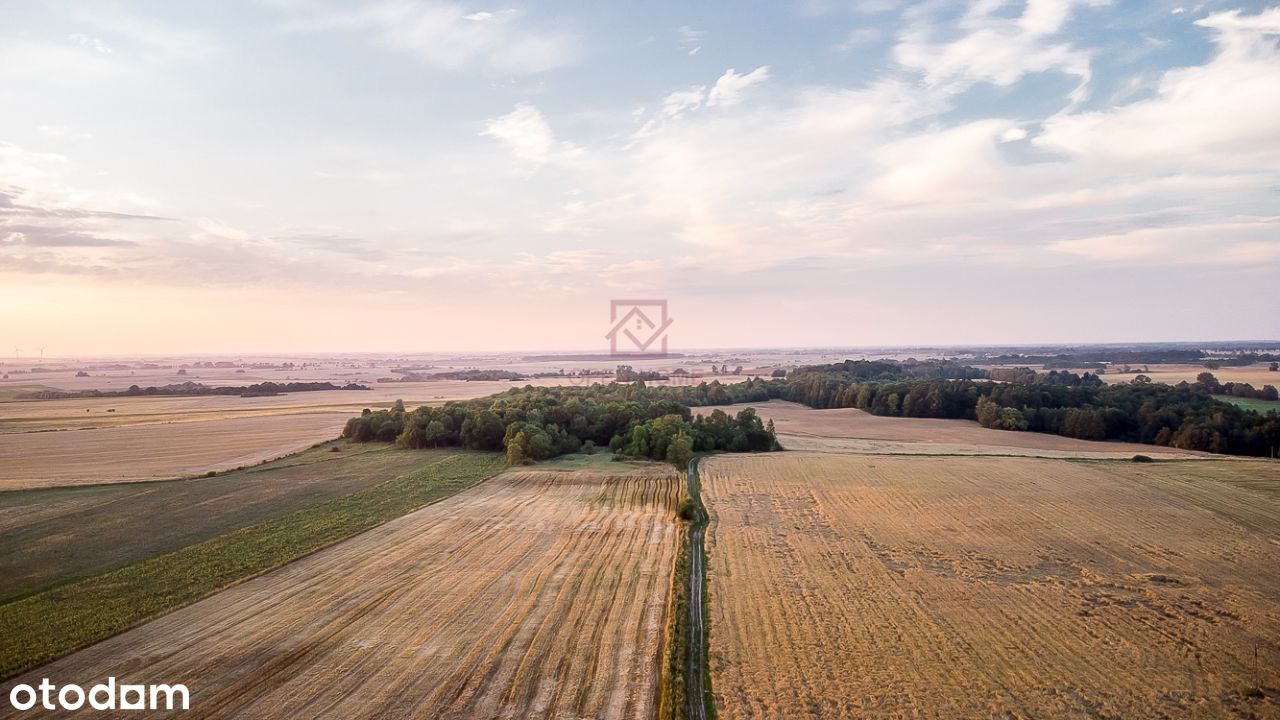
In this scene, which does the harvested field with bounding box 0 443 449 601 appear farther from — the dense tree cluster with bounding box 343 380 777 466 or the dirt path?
the dirt path

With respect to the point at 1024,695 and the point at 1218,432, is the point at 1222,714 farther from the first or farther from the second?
the point at 1218,432

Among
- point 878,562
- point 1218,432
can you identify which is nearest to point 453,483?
point 878,562

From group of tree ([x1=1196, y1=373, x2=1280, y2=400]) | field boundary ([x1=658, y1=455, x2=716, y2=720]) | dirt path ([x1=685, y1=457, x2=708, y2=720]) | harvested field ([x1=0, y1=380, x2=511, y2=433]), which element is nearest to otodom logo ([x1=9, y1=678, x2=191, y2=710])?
field boundary ([x1=658, y1=455, x2=716, y2=720])

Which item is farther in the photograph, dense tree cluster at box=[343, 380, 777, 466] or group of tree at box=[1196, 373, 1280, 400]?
group of tree at box=[1196, 373, 1280, 400]

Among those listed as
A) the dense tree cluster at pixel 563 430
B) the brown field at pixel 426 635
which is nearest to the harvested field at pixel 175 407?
the dense tree cluster at pixel 563 430

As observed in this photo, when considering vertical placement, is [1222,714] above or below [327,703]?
below

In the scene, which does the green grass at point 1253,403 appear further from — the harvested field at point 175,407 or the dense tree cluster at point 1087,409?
the harvested field at point 175,407
